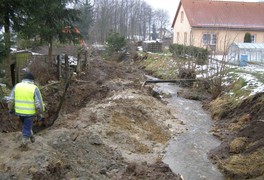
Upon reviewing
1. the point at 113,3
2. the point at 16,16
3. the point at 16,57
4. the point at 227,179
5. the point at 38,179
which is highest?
the point at 113,3

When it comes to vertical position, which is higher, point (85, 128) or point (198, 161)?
point (85, 128)

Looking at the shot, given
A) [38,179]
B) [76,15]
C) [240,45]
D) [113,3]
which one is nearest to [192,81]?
[240,45]

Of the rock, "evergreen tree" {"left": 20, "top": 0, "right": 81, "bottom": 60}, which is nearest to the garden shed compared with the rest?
"evergreen tree" {"left": 20, "top": 0, "right": 81, "bottom": 60}

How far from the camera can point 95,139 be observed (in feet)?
32.4

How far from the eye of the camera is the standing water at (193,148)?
30.6 ft

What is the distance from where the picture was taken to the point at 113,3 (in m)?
74.1

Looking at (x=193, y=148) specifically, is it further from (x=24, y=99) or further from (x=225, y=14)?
(x=225, y=14)

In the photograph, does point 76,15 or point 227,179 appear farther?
point 76,15

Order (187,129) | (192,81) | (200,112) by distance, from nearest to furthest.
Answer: (187,129) → (200,112) → (192,81)

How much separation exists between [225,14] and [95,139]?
35756mm

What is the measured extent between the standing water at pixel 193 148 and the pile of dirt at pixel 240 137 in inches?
13.3

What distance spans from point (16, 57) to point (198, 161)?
9.01 meters

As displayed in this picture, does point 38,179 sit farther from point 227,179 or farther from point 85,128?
point 227,179

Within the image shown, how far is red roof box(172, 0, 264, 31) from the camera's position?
3953 centimetres
